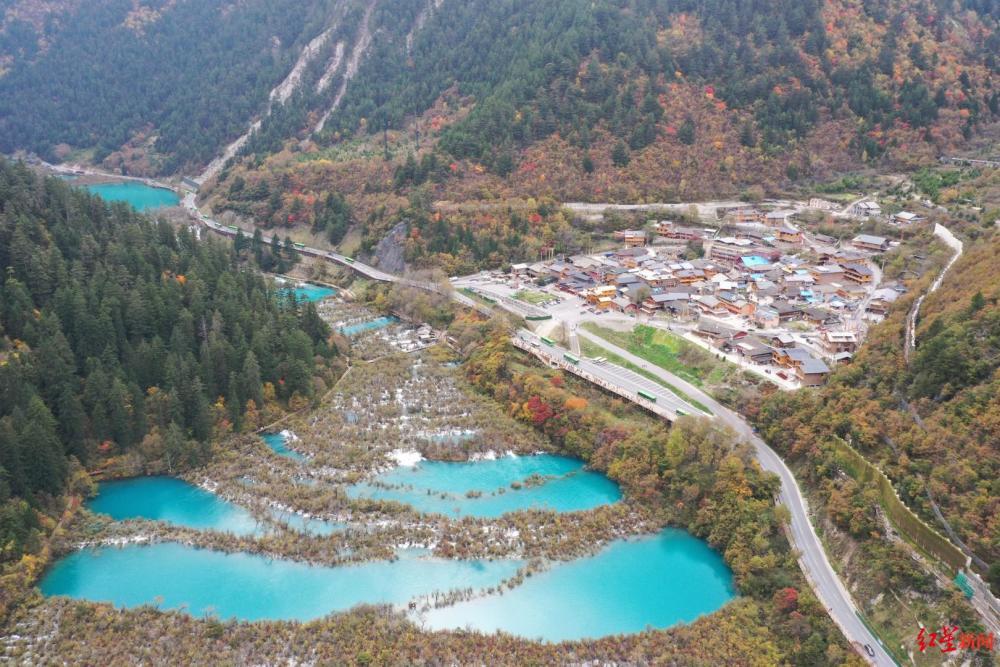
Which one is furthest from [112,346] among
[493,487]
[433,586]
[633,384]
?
[633,384]

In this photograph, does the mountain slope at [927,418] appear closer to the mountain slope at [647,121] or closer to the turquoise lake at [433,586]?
the turquoise lake at [433,586]

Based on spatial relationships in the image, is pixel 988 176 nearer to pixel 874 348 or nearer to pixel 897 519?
pixel 874 348

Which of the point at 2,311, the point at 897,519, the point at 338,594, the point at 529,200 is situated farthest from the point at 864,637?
the point at 529,200

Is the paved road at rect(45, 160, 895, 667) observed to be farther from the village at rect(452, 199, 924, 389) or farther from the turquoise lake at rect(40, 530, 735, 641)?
the village at rect(452, 199, 924, 389)

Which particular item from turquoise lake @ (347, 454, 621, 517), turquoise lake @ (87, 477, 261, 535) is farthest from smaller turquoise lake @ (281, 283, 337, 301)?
turquoise lake @ (347, 454, 621, 517)

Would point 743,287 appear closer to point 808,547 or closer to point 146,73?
point 808,547
